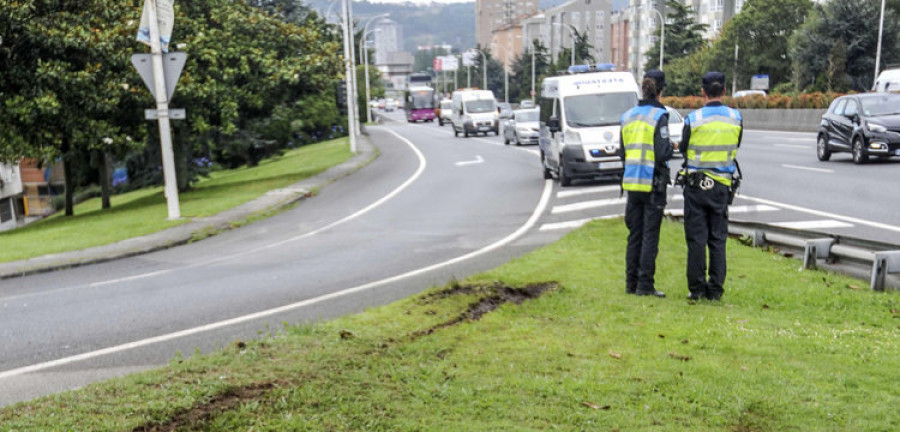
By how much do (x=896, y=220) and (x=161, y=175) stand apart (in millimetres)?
29985

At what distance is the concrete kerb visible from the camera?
41.3 feet

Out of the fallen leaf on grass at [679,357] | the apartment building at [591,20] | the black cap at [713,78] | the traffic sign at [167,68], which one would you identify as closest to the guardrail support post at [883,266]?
the black cap at [713,78]

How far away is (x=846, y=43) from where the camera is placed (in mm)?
56188

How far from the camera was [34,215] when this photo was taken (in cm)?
5653

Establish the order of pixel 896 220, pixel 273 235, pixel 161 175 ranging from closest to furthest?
pixel 896 220 → pixel 273 235 → pixel 161 175

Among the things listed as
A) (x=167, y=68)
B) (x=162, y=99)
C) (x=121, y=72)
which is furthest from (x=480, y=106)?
(x=162, y=99)

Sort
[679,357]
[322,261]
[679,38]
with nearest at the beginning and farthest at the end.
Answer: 1. [679,357]
2. [322,261]
3. [679,38]

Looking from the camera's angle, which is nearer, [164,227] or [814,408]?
[814,408]

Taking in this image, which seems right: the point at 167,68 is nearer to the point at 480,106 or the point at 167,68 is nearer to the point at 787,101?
the point at 480,106

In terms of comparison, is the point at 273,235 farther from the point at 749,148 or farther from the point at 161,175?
the point at 161,175

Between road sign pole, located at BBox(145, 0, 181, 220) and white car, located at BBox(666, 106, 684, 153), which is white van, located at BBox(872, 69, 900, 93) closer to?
white car, located at BBox(666, 106, 684, 153)

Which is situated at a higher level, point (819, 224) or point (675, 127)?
point (675, 127)

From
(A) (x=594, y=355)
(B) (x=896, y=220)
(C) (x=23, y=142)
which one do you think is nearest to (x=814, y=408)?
(A) (x=594, y=355)

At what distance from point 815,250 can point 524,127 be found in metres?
29.0
